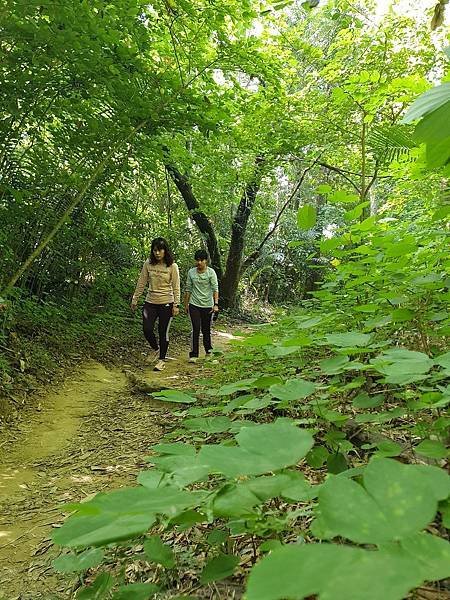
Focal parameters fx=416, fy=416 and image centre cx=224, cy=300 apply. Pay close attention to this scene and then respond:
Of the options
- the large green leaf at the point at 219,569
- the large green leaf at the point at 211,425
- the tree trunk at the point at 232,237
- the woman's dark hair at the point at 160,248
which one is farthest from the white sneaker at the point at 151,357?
the large green leaf at the point at 219,569

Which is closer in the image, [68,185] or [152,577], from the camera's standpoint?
[152,577]

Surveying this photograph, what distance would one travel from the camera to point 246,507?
653 millimetres

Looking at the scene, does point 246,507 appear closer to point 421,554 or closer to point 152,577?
point 421,554

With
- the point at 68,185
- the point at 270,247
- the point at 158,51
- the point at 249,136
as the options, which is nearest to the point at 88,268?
the point at 68,185

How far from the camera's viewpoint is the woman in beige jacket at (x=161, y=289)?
17.3 feet

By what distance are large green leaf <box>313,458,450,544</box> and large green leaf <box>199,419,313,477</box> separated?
69mm

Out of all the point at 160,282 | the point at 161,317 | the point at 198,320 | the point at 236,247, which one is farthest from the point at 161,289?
the point at 236,247

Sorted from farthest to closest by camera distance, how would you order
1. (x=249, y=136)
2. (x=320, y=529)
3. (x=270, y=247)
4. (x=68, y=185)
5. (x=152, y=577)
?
(x=270, y=247), (x=249, y=136), (x=68, y=185), (x=152, y=577), (x=320, y=529)

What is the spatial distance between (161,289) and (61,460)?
2.68 m

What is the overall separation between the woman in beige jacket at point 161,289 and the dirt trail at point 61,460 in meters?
0.72

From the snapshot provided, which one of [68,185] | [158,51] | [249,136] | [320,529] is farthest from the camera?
[249,136]

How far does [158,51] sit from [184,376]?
4051mm

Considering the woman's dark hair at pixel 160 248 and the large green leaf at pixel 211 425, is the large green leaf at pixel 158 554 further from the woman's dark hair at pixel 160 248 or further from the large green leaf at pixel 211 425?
the woman's dark hair at pixel 160 248

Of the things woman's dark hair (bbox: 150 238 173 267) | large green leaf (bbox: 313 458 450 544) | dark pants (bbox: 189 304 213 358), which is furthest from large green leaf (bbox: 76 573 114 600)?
dark pants (bbox: 189 304 213 358)
